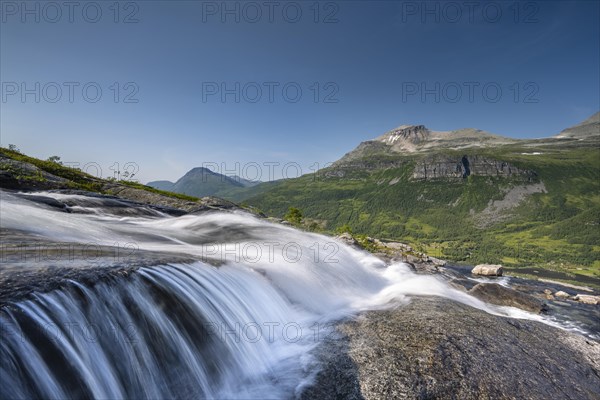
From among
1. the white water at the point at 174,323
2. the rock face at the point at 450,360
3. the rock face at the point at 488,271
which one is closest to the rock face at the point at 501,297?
the white water at the point at 174,323

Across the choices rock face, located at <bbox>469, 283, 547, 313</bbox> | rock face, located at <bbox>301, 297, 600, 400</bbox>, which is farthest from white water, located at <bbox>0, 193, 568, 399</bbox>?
rock face, located at <bbox>469, 283, 547, 313</bbox>

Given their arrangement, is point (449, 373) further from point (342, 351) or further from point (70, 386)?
point (70, 386)

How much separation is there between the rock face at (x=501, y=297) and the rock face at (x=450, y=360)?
7.91 meters

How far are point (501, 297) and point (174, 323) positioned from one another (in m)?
20.8

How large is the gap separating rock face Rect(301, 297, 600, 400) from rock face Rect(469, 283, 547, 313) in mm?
7913

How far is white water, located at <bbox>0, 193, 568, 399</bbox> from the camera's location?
16.1ft

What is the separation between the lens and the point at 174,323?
719 centimetres

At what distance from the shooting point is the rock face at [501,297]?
19428mm

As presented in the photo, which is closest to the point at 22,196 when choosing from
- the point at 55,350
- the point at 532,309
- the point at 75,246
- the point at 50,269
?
the point at 75,246

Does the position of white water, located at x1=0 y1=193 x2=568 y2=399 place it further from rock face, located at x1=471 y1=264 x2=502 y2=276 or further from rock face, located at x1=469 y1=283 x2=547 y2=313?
rock face, located at x1=471 y1=264 x2=502 y2=276

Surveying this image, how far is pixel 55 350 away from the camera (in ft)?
16.3

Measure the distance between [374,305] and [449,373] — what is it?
594 cm

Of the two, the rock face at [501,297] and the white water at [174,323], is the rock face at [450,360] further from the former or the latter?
the rock face at [501,297]

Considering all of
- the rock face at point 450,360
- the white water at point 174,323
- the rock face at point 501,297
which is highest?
the white water at point 174,323
